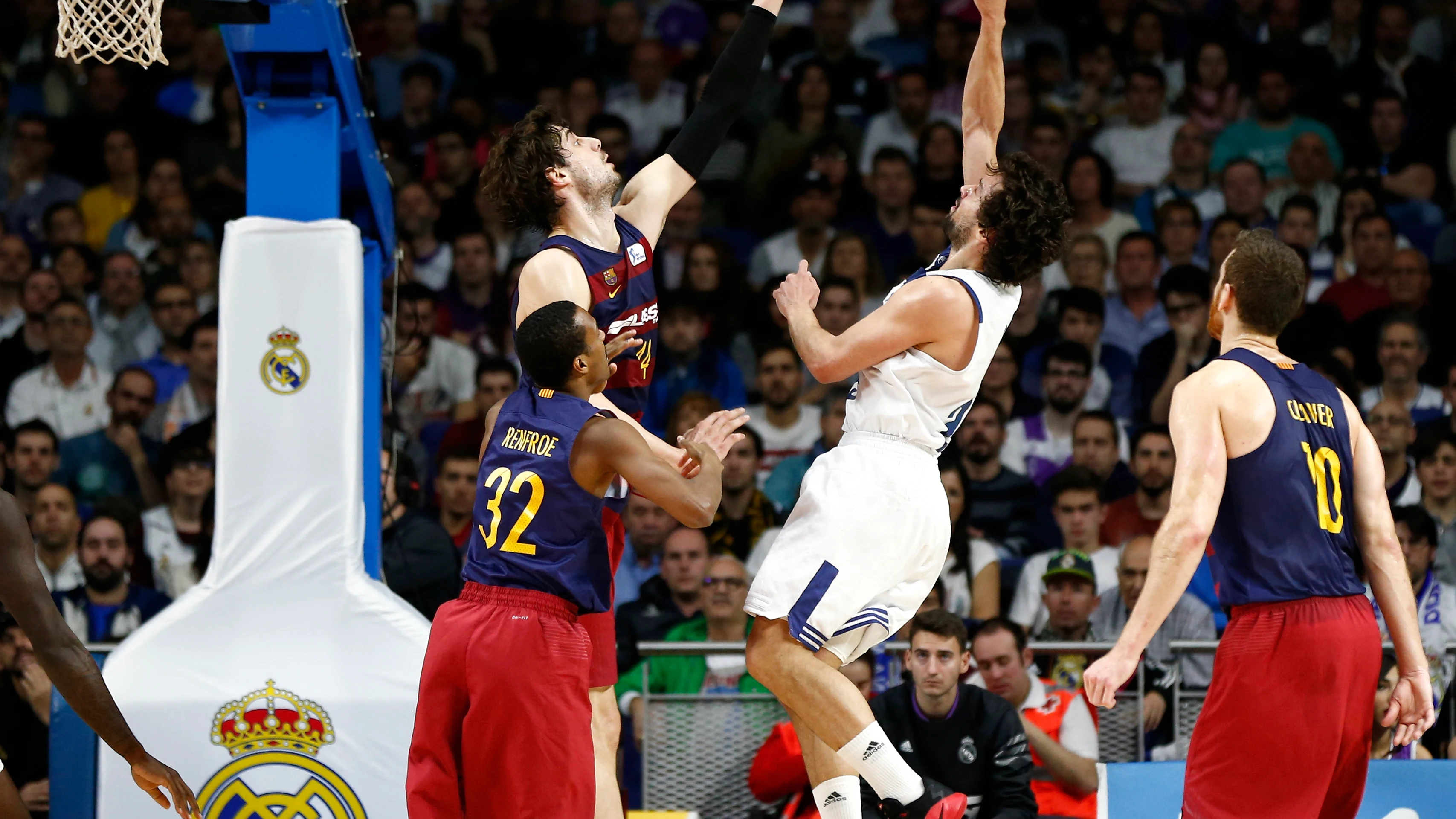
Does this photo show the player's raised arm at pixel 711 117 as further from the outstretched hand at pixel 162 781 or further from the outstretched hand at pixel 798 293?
the outstretched hand at pixel 162 781

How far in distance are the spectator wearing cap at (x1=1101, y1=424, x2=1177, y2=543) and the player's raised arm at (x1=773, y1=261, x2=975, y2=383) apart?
379cm

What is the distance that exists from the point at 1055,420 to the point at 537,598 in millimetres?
5324

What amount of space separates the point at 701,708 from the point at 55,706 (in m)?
2.82

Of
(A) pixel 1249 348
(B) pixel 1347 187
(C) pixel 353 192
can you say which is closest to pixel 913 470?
(A) pixel 1249 348

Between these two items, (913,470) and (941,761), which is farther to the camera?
(941,761)

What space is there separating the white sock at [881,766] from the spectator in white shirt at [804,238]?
19.0 ft

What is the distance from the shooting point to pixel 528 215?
5.73 metres

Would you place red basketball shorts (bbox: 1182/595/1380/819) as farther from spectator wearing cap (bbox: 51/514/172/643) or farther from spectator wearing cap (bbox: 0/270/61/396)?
spectator wearing cap (bbox: 0/270/61/396)

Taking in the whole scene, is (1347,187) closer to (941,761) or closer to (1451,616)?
(1451,616)

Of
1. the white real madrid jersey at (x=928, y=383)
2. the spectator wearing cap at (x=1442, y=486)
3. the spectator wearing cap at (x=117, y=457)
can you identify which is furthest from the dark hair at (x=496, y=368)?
the spectator wearing cap at (x=1442, y=486)

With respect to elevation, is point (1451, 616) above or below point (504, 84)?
below

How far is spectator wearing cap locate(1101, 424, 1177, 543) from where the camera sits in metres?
8.63

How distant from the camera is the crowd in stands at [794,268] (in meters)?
8.34

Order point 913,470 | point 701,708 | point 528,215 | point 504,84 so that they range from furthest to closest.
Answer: point 504,84 < point 701,708 < point 528,215 < point 913,470
